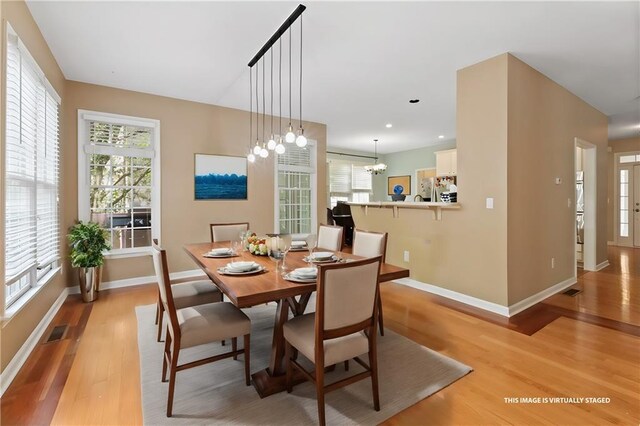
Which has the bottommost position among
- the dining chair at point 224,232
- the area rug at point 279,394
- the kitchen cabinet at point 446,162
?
the area rug at point 279,394

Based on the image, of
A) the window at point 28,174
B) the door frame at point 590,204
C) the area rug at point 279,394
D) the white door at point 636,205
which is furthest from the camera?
the white door at point 636,205

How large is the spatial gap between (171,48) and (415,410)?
3.75 m

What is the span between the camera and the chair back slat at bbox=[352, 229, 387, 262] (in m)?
2.81

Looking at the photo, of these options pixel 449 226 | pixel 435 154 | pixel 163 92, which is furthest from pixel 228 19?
pixel 435 154

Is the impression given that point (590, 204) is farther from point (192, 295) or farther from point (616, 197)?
point (192, 295)

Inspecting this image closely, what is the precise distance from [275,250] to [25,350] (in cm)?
208

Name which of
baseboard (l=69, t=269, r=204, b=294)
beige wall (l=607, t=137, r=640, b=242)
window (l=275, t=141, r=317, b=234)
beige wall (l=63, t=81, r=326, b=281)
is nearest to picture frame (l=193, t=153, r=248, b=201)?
beige wall (l=63, t=81, r=326, b=281)

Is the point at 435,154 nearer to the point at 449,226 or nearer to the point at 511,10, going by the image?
the point at 449,226

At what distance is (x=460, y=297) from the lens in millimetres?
3654

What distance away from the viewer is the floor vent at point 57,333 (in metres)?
2.69

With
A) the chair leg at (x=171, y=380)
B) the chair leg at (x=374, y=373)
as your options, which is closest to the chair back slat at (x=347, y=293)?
the chair leg at (x=374, y=373)

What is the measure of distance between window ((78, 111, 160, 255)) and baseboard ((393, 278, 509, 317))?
3768 millimetres

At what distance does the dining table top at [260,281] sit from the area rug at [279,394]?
2.25 feet

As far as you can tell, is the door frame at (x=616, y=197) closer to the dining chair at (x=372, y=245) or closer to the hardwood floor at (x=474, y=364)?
the hardwood floor at (x=474, y=364)
